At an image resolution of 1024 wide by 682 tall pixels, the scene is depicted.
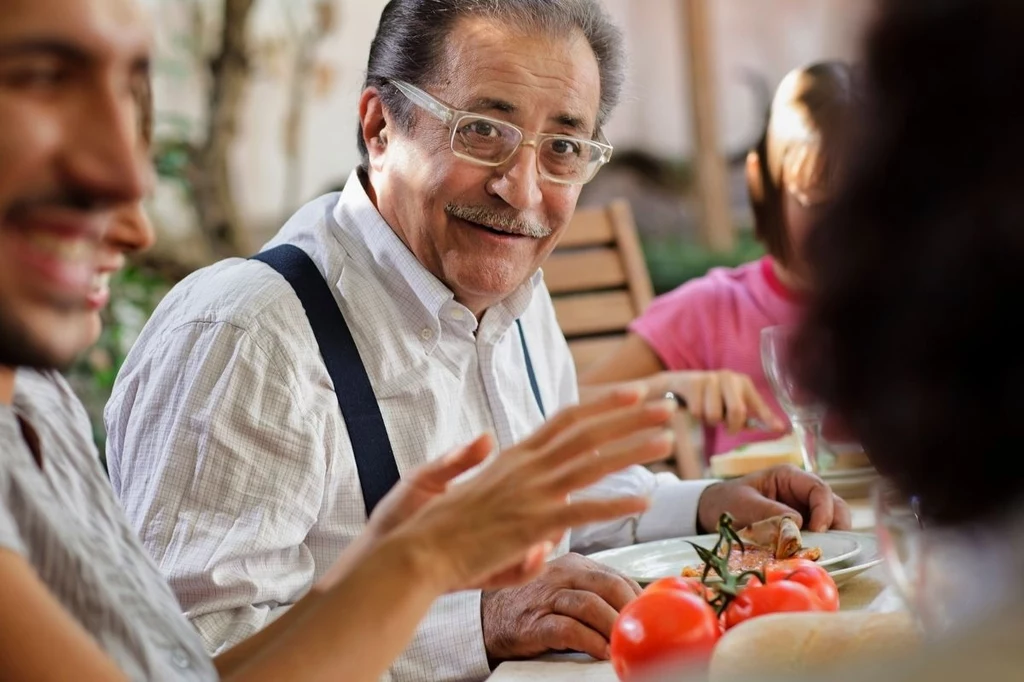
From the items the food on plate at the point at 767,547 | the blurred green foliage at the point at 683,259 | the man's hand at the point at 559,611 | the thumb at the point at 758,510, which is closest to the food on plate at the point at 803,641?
the man's hand at the point at 559,611

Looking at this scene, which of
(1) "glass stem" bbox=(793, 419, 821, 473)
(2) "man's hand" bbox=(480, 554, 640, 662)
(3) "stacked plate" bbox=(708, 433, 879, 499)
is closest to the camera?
(2) "man's hand" bbox=(480, 554, 640, 662)

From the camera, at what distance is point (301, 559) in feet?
6.23

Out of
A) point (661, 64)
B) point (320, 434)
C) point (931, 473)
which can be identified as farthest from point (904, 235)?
point (661, 64)

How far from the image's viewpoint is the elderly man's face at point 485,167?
2.12 meters

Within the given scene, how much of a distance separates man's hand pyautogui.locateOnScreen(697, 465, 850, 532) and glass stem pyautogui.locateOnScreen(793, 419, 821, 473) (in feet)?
0.60

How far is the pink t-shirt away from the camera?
346cm

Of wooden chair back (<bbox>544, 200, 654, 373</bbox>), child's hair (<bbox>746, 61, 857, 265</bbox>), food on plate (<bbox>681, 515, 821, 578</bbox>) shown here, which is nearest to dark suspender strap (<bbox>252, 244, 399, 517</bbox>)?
food on plate (<bbox>681, 515, 821, 578</bbox>)

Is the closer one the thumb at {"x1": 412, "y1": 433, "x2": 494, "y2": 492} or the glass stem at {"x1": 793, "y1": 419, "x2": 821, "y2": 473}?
the thumb at {"x1": 412, "y1": 433, "x2": 494, "y2": 492}

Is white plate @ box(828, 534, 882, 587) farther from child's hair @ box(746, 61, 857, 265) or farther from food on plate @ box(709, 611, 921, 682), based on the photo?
child's hair @ box(746, 61, 857, 265)

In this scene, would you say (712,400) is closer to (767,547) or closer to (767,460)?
(767,460)

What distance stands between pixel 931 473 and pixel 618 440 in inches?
15.4

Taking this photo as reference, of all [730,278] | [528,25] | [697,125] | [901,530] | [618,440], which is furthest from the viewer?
[697,125]

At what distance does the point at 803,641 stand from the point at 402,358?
1.04 metres

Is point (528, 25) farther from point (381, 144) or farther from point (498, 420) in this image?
point (498, 420)
